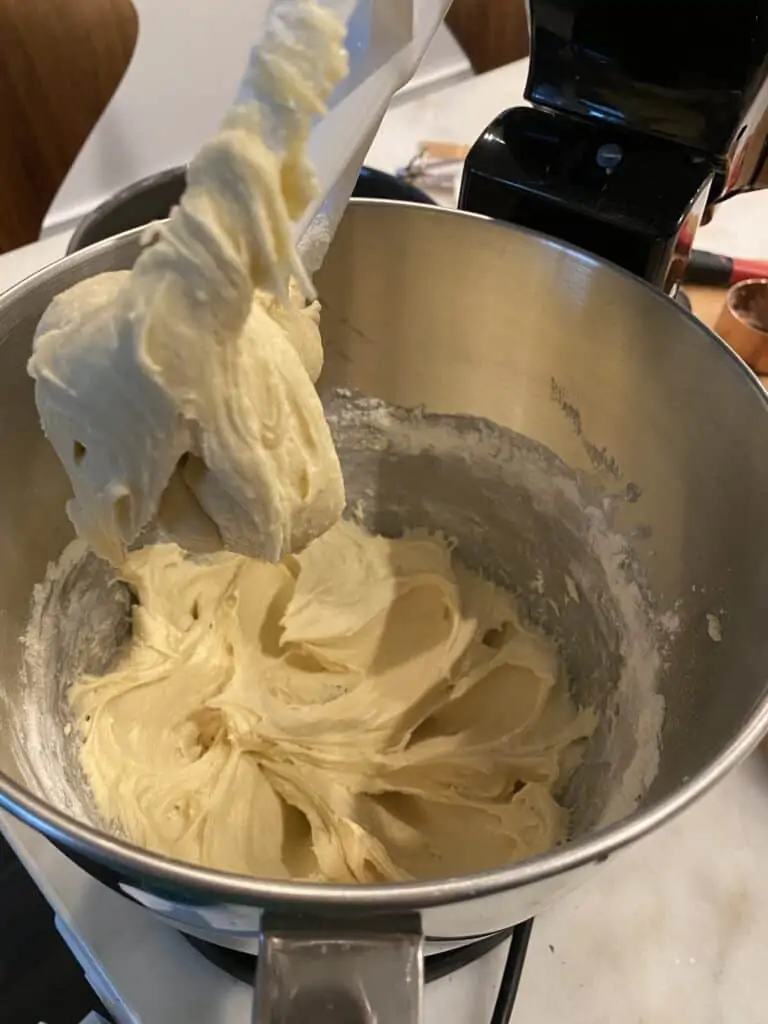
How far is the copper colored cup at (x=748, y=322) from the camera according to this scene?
1.02m

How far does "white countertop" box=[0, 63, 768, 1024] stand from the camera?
646 mm

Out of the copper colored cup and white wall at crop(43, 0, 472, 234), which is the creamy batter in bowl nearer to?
the copper colored cup

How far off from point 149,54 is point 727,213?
1.42m

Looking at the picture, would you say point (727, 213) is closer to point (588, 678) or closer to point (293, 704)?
point (588, 678)

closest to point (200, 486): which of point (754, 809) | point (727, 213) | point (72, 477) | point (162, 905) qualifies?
point (72, 477)

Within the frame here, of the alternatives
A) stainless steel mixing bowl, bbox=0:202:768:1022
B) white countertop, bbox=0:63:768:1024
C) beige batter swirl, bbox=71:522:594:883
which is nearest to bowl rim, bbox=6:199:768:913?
stainless steel mixing bowl, bbox=0:202:768:1022

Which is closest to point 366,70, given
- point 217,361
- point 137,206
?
point 217,361

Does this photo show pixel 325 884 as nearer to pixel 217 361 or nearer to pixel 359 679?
pixel 217 361

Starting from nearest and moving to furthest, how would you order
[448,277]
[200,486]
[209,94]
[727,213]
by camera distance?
[200,486]
[448,277]
[727,213]
[209,94]

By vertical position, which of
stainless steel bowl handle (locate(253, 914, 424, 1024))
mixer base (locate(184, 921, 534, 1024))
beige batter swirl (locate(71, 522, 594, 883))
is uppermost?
stainless steel bowl handle (locate(253, 914, 424, 1024))

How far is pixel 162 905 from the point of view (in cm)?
47

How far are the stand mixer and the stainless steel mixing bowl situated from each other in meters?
0.03

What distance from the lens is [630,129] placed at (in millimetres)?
752

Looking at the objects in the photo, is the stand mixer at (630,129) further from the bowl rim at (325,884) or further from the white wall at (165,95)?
the white wall at (165,95)
